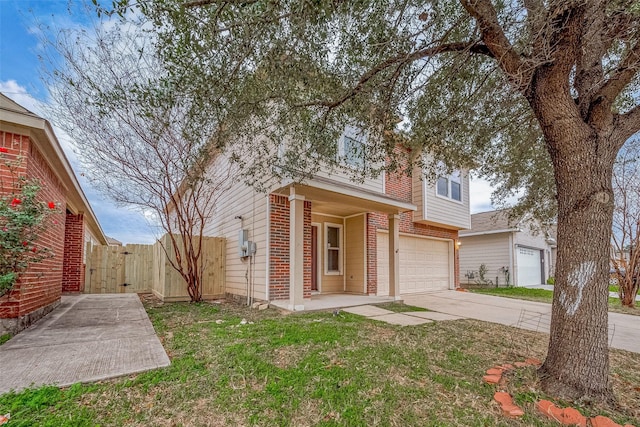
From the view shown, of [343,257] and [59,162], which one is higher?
[59,162]

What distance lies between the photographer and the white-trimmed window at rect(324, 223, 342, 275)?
9.84m

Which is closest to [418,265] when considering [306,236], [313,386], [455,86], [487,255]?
[306,236]

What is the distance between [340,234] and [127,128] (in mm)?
6547

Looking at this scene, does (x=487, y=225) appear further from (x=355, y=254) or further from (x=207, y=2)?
(x=207, y=2)

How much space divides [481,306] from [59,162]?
32.8 feet

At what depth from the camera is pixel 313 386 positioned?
301cm

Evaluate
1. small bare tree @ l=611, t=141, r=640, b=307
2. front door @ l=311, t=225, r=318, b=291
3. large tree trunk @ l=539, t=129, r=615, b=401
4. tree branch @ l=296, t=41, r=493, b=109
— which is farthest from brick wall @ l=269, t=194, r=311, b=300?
small bare tree @ l=611, t=141, r=640, b=307

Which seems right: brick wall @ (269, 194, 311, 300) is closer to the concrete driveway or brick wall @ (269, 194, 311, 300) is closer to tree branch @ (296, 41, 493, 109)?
tree branch @ (296, 41, 493, 109)

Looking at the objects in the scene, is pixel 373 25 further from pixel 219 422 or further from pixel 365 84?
pixel 219 422

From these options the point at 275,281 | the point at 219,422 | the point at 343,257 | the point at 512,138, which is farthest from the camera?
the point at 343,257

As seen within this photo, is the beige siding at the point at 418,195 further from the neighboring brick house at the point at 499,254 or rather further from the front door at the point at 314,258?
the neighboring brick house at the point at 499,254

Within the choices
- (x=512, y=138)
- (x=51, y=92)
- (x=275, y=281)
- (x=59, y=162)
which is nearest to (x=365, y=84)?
(x=512, y=138)

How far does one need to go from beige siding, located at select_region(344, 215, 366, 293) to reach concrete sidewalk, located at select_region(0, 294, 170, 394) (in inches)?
234

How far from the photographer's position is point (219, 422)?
2.43 metres
